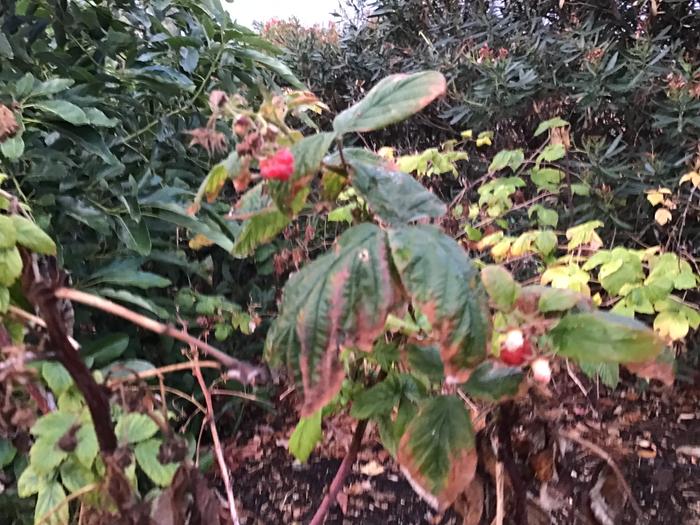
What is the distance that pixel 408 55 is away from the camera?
2.23 meters

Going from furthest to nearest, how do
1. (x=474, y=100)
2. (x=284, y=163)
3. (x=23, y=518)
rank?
(x=474, y=100)
(x=23, y=518)
(x=284, y=163)

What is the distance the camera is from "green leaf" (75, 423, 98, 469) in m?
0.66

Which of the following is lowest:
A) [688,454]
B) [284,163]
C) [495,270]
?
[688,454]

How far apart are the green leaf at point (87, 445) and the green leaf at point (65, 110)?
601 mm

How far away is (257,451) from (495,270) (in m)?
1.30

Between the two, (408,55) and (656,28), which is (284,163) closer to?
(656,28)

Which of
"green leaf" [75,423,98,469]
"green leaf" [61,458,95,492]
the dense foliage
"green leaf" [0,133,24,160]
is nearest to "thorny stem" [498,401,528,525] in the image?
the dense foliage

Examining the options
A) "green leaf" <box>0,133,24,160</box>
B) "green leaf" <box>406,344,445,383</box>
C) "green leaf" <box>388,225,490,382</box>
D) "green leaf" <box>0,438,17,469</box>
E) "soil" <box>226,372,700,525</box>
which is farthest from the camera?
"soil" <box>226,372,700,525</box>

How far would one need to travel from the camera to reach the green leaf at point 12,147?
953 millimetres

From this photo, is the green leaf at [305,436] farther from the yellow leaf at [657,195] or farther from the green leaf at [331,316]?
the yellow leaf at [657,195]

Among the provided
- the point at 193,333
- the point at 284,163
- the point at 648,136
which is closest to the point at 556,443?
the point at 284,163

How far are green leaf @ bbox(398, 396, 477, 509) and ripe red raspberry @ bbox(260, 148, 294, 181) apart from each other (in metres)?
0.24

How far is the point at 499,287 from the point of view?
477 mm

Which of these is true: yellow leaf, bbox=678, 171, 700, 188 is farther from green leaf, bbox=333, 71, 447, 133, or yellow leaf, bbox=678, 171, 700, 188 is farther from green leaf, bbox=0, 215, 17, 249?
green leaf, bbox=0, 215, 17, 249
